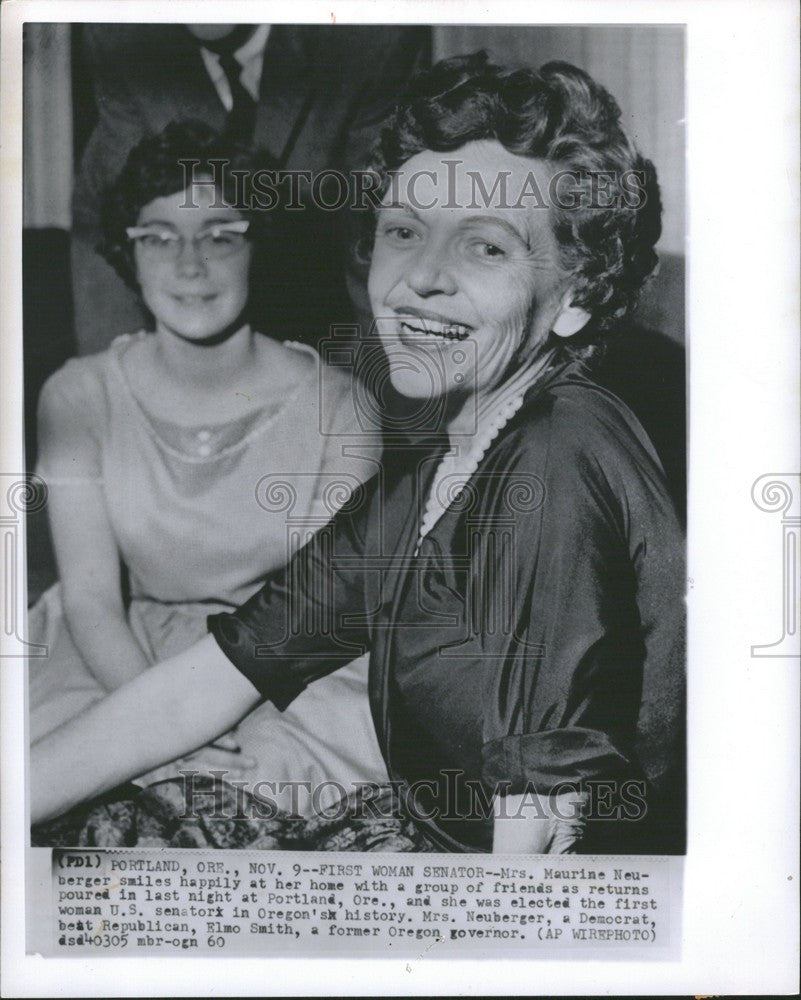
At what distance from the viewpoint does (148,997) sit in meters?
1.46

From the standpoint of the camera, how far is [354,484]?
1.45 meters

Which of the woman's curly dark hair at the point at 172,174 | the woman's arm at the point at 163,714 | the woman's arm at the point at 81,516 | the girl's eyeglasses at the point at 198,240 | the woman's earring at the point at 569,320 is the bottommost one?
the woman's arm at the point at 163,714

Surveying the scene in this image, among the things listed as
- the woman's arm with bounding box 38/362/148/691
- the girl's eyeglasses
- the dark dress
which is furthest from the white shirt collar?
the dark dress

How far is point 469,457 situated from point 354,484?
0.18 meters

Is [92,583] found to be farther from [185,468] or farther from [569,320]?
[569,320]

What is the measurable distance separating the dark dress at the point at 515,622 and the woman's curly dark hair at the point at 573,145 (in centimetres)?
15

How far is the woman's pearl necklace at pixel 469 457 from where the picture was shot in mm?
1438

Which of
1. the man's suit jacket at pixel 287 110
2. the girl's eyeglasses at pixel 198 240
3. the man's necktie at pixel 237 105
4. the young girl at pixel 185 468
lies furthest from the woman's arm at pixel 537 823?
the man's necktie at pixel 237 105

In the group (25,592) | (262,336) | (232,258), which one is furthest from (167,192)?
(25,592)

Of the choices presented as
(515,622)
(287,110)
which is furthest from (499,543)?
(287,110)

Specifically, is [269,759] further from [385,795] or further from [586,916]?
[586,916]

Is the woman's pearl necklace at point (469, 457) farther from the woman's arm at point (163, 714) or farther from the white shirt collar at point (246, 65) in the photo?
the white shirt collar at point (246, 65)

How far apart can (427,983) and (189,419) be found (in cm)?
92

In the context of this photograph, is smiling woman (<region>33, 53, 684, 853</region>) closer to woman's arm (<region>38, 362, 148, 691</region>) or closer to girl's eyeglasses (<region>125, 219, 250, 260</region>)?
woman's arm (<region>38, 362, 148, 691</region>)
